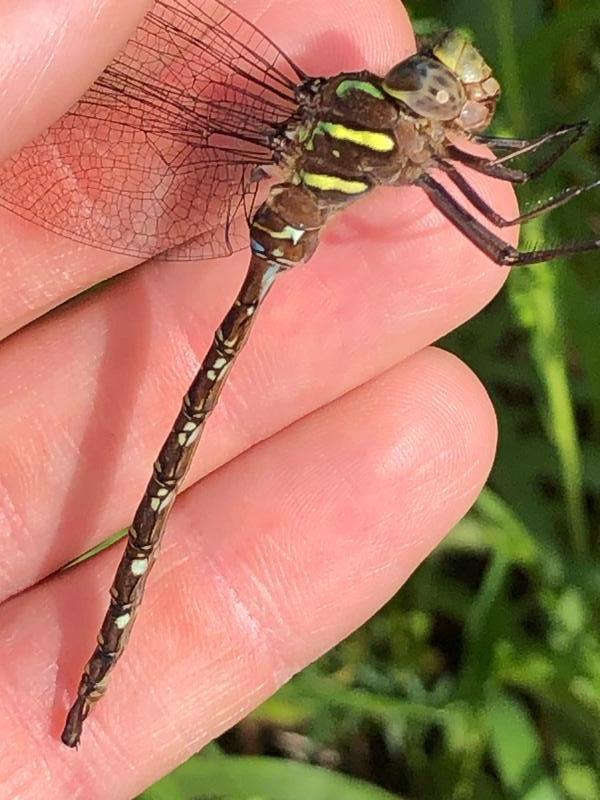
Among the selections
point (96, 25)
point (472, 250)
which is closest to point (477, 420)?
point (472, 250)

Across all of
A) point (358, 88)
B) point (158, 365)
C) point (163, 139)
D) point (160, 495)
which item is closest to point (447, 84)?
point (358, 88)

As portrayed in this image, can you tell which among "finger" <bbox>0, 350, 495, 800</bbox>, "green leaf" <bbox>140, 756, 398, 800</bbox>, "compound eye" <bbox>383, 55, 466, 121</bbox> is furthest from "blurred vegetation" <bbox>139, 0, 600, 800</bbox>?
"compound eye" <bbox>383, 55, 466, 121</bbox>

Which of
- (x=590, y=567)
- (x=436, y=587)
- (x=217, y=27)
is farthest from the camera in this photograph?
(x=436, y=587)

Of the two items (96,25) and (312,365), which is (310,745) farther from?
(96,25)

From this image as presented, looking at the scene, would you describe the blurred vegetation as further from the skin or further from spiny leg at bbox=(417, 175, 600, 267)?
spiny leg at bbox=(417, 175, 600, 267)

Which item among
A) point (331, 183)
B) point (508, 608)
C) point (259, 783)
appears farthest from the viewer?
point (508, 608)

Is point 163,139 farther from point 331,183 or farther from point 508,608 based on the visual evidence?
point 508,608
